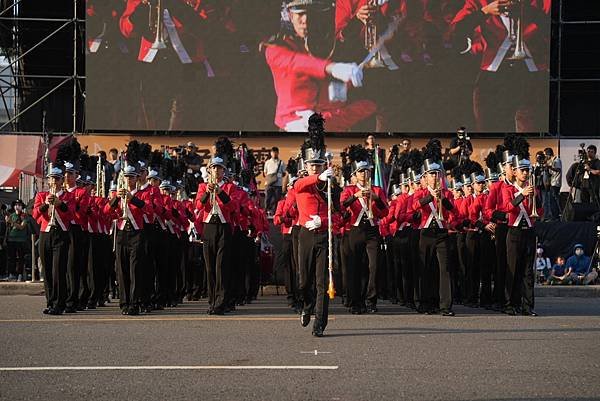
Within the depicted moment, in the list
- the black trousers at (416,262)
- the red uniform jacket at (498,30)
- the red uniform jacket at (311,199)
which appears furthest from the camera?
the red uniform jacket at (498,30)

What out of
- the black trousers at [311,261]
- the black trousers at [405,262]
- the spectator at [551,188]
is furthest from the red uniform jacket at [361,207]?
the spectator at [551,188]

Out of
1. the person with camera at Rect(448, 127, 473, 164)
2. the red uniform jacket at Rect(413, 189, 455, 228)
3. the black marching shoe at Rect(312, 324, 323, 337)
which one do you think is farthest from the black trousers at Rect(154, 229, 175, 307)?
the person with camera at Rect(448, 127, 473, 164)

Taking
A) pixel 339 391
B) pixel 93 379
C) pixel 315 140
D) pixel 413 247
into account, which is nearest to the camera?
pixel 339 391

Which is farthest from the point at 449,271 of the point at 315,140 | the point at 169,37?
the point at 169,37

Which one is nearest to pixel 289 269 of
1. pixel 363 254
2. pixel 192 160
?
A: pixel 363 254

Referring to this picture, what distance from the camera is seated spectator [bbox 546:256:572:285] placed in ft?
81.8

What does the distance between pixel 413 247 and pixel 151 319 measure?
4.64 metres

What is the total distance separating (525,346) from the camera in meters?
12.1

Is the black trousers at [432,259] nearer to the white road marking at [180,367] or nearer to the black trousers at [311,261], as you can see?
the black trousers at [311,261]

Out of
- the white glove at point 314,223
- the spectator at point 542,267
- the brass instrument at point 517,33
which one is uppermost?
the brass instrument at point 517,33

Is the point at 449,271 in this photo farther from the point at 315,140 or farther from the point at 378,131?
the point at 378,131

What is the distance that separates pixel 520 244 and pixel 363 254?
8.06 ft

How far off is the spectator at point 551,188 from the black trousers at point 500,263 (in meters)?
8.97

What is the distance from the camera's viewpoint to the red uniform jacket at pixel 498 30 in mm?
31656
